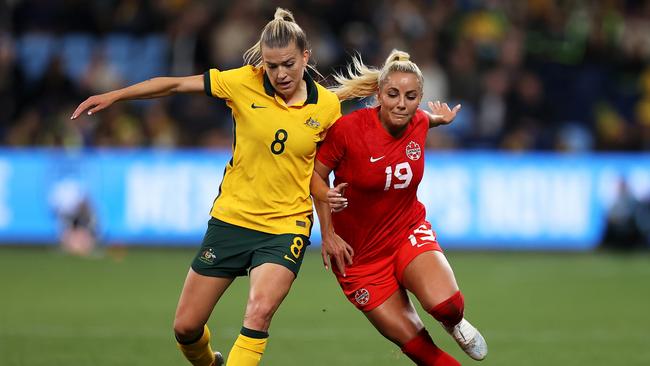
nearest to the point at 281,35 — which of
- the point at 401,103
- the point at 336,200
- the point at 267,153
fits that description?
the point at 267,153

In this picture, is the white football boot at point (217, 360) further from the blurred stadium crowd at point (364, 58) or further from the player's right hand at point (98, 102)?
the blurred stadium crowd at point (364, 58)

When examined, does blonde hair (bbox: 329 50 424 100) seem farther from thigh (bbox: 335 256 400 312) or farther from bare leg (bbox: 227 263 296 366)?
bare leg (bbox: 227 263 296 366)

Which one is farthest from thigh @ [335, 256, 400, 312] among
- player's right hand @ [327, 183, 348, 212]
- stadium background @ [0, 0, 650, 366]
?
stadium background @ [0, 0, 650, 366]

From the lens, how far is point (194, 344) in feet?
23.9

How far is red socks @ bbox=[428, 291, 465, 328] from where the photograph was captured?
689 centimetres

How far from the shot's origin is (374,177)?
7.12m

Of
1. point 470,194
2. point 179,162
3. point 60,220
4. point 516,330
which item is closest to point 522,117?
point 470,194

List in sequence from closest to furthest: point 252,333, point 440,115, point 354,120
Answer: point 252,333
point 354,120
point 440,115

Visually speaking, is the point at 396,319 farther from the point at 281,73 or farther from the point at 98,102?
the point at 98,102

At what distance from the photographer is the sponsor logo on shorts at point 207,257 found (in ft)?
23.0

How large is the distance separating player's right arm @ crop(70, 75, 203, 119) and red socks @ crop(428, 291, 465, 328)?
6.48ft

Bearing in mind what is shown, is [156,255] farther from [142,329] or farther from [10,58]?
[142,329]

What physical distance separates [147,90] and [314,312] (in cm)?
545

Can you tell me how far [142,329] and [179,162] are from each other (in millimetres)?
7275
